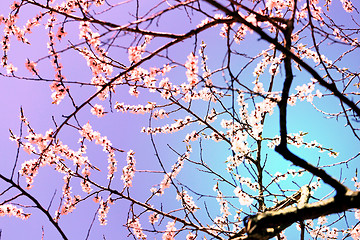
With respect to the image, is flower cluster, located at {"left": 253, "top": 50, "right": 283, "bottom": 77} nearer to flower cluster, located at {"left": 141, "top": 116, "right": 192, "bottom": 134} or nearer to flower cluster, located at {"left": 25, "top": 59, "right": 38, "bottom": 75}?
flower cluster, located at {"left": 141, "top": 116, "right": 192, "bottom": 134}

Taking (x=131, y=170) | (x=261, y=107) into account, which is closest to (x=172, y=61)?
(x=261, y=107)

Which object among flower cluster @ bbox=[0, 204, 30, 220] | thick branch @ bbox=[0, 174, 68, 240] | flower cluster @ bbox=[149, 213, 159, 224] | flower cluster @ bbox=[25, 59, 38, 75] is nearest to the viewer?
thick branch @ bbox=[0, 174, 68, 240]

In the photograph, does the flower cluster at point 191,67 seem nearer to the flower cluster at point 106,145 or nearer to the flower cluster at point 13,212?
the flower cluster at point 106,145

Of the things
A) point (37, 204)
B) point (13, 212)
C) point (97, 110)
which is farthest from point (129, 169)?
point (37, 204)

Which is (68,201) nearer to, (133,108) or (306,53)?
(133,108)

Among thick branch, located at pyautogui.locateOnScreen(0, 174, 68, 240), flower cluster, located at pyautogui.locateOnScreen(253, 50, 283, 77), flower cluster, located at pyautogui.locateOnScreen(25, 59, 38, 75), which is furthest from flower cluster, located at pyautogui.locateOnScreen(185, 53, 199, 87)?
thick branch, located at pyautogui.locateOnScreen(0, 174, 68, 240)

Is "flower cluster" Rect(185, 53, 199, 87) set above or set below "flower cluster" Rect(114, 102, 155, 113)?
below

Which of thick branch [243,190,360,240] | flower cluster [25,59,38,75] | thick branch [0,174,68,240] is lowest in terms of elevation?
thick branch [243,190,360,240]

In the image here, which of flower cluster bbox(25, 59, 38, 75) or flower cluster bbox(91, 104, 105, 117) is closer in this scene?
flower cluster bbox(25, 59, 38, 75)

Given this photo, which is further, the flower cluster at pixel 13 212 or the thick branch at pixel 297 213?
the flower cluster at pixel 13 212

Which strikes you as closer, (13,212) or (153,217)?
(13,212)

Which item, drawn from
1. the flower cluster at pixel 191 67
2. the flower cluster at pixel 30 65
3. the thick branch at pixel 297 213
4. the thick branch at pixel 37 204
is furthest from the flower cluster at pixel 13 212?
the thick branch at pixel 297 213

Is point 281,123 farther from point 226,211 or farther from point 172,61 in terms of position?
point 226,211

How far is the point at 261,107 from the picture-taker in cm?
411
